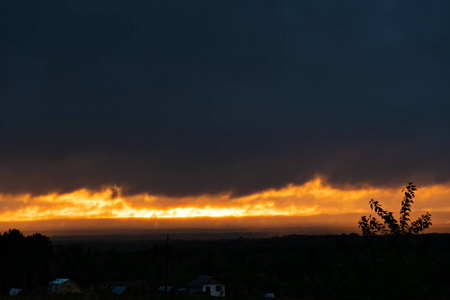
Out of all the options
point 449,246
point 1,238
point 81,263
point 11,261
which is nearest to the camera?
point 11,261

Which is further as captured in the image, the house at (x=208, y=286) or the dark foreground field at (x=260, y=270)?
the house at (x=208, y=286)

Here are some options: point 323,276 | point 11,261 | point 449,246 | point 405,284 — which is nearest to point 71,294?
point 323,276

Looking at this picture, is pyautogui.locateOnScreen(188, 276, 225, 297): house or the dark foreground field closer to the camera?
the dark foreground field

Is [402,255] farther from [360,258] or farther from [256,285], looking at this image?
[256,285]

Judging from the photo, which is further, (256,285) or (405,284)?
(256,285)

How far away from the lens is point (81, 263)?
125m

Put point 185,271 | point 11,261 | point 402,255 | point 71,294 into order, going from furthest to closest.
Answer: point 185,271 < point 11,261 < point 71,294 < point 402,255

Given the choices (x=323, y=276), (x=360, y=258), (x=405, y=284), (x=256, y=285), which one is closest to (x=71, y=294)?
(x=323, y=276)

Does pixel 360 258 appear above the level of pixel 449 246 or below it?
above

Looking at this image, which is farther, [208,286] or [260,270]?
[260,270]

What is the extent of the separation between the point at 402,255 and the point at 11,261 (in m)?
82.7

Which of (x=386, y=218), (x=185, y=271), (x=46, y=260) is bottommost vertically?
(x=185, y=271)

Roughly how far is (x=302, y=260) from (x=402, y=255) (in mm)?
122358

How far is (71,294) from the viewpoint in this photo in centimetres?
2009
